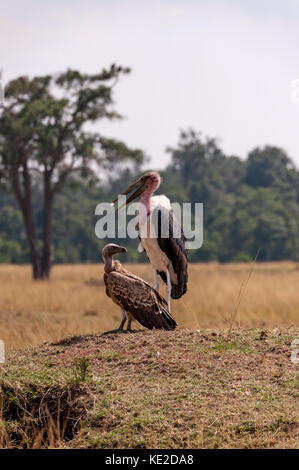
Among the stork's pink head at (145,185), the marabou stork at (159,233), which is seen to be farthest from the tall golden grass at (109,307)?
the stork's pink head at (145,185)

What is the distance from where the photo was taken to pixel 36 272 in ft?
71.6

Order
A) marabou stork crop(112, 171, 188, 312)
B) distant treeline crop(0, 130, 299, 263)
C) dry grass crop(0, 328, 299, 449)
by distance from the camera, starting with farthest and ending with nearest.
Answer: distant treeline crop(0, 130, 299, 263), marabou stork crop(112, 171, 188, 312), dry grass crop(0, 328, 299, 449)

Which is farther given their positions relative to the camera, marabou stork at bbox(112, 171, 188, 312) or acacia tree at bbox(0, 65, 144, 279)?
acacia tree at bbox(0, 65, 144, 279)

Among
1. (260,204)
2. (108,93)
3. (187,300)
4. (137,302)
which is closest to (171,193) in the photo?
(260,204)

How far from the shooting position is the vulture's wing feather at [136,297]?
6.84m

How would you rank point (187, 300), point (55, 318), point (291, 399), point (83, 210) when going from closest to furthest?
point (291, 399) → point (55, 318) → point (187, 300) → point (83, 210)

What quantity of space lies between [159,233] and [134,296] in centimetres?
91

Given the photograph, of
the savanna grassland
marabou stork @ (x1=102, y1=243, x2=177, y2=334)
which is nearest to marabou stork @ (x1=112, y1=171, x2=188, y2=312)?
marabou stork @ (x1=102, y1=243, x2=177, y2=334)

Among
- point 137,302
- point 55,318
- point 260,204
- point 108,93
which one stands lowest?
point 55,318

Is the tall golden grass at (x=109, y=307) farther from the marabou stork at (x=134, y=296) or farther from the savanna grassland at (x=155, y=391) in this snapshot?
the savanna grassland at (x=155, y=391)

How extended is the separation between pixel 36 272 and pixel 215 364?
16351 millimetres

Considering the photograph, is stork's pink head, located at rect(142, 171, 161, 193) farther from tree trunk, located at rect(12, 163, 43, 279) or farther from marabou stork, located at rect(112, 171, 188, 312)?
tree trunk, located at rect(12, 163, 43, 279)

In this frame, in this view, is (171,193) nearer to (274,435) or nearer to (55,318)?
(55,318)

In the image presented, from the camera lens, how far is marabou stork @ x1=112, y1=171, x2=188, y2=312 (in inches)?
292
